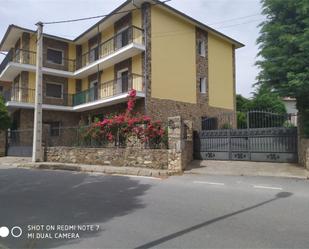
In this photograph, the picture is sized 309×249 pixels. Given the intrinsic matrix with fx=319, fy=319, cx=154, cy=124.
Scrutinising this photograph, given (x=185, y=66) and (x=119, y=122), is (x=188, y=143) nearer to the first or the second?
(x=119, y=122)

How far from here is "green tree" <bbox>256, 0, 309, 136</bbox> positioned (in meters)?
10.6

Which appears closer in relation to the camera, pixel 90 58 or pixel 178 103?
pixel 178 103

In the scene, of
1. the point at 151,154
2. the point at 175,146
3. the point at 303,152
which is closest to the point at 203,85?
the point at 151,154

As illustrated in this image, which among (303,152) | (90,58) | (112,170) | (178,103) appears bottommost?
(112,170)

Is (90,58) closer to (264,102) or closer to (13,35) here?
(13,35)

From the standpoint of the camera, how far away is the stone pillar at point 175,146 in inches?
503

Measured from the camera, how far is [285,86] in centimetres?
1116

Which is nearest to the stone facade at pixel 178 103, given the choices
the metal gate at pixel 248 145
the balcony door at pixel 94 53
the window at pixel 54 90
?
the metal gate at pixel 248 145

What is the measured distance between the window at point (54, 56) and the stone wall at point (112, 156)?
391 inches

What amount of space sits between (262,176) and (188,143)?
4.05 meters

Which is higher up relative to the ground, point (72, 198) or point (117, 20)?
point (117, 20)

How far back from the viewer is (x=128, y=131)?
15.3 m

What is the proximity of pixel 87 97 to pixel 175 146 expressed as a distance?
13182 millimetres

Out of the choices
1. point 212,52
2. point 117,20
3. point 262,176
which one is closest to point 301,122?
point 262,176
